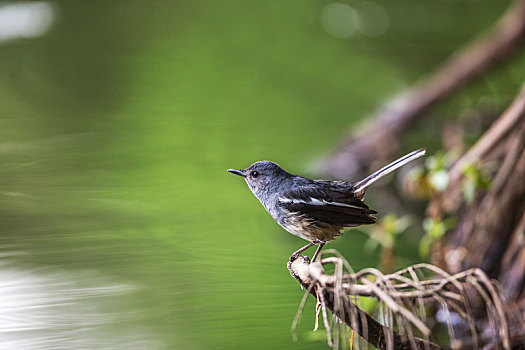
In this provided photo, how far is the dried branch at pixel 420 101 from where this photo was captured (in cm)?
612

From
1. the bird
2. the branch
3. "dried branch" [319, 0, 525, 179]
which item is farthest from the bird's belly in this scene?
"dried branch" [319, 0, 525, 179]

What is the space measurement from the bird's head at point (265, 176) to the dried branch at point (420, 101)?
9.71ft

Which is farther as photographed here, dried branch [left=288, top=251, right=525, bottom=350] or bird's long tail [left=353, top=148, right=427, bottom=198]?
bird's long tail [left=353, top=148, right=427, bottom=198]

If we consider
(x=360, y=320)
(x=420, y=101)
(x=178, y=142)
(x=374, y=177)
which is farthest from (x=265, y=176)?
(x=420, y=101)

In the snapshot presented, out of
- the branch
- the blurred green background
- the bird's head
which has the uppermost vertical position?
the blurred green background

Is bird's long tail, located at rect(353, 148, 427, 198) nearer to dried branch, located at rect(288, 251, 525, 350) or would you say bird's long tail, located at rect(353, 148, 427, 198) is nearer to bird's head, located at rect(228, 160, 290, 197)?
bird's head, located at rect(228, 160, 290, 197)

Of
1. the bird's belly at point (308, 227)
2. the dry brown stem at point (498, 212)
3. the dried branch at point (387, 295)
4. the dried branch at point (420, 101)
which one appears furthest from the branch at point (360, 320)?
the dried branch at point (420, 101)

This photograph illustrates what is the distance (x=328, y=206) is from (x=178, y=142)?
3.40 metres

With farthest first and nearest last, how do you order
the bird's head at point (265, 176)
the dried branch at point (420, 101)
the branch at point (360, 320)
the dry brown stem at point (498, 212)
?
1. the dried branch at point (420, 101)
2. the dry brown stem at point (498, 212)
3. the bird's head at point (265, 176)
4. the branch at point (360, 320)

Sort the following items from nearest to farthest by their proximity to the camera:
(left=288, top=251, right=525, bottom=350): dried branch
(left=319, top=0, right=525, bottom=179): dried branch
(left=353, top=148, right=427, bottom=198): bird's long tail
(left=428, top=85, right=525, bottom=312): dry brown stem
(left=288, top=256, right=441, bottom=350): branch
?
(left=288, top=251, right=525, bottom=350): dried branch, (left=288, top=256, right=441, bottom=350): branch, (left=353, top=148, right=427, bottom=198): bird's long tail, (left=428, top=85, right=525, bottom=312): dry brown stem, (left=319, top=0, right=525, bottom=179): dried branch

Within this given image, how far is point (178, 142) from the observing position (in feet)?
20.3

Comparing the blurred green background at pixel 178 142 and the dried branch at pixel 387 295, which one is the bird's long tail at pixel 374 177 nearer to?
the dried branch at pixel 387 295

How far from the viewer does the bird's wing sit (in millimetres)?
2895

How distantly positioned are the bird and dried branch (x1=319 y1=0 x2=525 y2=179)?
3.01 meters
